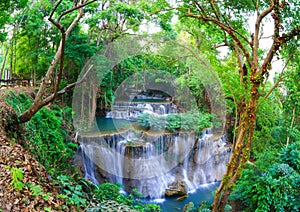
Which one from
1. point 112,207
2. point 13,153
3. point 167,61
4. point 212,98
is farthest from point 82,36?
point 112,207

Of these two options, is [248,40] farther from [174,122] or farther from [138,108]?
[138,108]

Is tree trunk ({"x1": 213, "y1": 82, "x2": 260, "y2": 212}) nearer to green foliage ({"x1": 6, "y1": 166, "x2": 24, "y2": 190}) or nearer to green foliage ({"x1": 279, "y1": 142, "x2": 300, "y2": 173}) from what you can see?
green foliage ({"x1": 279, "y1": 142, "x2": 300, "y2": 173})

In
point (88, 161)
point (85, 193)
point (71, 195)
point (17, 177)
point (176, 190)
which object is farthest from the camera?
point (176, 190)

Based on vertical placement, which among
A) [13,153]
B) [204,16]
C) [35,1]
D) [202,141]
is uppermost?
[35,1]

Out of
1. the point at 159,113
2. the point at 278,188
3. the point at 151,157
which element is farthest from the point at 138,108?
the point at 278,188

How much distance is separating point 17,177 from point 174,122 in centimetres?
722

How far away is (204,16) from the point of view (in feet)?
16.3

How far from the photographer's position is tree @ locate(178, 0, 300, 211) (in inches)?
178

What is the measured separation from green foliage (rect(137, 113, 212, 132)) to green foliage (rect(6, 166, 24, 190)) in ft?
22.4

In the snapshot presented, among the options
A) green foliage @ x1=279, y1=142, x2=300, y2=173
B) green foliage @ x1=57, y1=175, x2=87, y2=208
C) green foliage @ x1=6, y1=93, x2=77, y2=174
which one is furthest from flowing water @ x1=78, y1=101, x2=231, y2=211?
green foliage @ x1=57, y1=175, x2=87, y2=208

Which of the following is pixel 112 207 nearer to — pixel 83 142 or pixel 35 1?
pixel 83 142

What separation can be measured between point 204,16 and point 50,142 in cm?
458

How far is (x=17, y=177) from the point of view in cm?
267

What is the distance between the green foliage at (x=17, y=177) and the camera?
8.38ft
